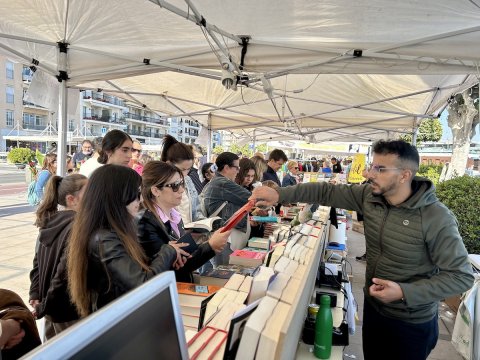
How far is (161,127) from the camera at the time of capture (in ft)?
241

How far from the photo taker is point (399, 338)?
2143 millimetres

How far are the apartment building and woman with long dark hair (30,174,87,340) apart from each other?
22639 mm

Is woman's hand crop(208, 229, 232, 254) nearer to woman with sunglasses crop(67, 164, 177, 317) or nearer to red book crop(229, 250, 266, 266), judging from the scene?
woman with sunglasses crop(67, 164, 177, 317)

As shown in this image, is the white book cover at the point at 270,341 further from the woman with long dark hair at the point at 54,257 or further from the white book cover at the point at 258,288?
the woman with long dark hair at the point at 54,257

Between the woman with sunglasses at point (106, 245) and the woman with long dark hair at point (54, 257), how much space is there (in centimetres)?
22

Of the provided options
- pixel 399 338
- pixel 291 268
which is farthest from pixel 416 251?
pixel 291 268

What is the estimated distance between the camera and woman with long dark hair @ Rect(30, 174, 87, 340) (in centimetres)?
194

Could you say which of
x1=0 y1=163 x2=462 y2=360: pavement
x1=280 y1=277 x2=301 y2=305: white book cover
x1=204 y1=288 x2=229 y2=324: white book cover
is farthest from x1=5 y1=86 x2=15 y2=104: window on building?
x1=280 y1=277 x2=301 y2=305: white book cover

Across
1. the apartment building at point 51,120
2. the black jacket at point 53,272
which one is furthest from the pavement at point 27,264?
A: the apartment building at point 51,120

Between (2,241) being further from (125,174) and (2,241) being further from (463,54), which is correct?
(463,54)

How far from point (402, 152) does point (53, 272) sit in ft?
7.36

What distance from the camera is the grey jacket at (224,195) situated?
12.0 ft

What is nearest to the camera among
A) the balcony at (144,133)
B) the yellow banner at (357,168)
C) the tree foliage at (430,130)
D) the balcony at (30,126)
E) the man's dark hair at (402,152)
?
the man's dark hair at (402,152)

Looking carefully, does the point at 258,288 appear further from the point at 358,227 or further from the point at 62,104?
the point at 358,227
